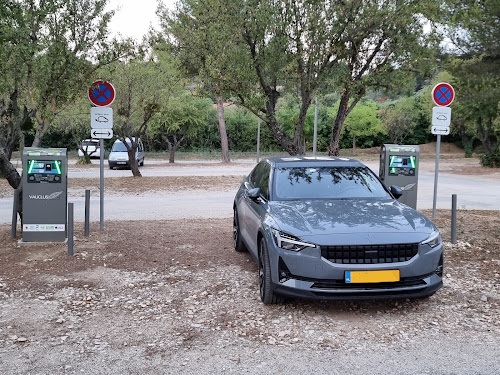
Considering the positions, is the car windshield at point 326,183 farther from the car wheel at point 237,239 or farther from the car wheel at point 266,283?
the car wheel at point 237,239

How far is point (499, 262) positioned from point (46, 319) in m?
5.85

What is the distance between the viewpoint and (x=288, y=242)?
515 cm

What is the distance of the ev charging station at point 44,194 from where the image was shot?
7.86 metres

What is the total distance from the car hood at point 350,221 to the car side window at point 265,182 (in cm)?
41

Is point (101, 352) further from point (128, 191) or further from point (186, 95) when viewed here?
point (186, 95)

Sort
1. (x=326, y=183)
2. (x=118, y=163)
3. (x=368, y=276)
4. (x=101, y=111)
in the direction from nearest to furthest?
1. (x=368, y=276)
2. (x=326, y=183)
3. (x=101, y=111)
4. (x=118, y=163)

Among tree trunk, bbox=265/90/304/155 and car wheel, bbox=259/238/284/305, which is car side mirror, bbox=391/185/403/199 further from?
tree trunk, bbox=265/90/304/155

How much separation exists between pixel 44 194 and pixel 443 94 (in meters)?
7.70

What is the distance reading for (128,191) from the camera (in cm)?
1722

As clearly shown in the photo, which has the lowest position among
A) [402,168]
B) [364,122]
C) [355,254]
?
[355,254]

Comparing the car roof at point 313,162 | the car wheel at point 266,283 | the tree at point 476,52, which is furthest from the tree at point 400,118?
the car wheel at point 266,283

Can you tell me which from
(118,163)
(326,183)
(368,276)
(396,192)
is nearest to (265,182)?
(326,183)

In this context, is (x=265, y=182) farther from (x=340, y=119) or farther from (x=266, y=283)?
(x=340, y=119)

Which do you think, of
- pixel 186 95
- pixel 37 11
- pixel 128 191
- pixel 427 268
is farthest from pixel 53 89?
pixel 186 95
